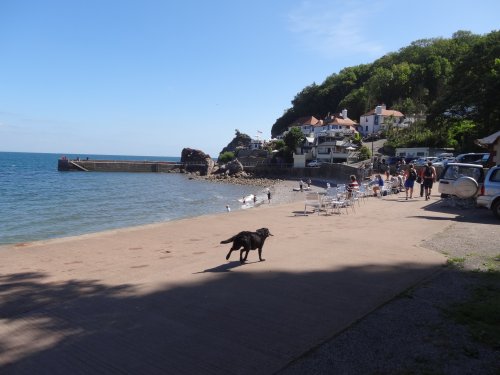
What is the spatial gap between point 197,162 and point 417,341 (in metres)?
94.3

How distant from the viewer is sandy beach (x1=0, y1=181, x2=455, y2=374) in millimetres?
4020

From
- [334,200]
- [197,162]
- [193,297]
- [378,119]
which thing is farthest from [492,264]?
[197,162]

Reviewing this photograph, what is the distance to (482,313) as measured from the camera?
4.66m

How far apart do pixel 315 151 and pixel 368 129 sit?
19522 millimetres

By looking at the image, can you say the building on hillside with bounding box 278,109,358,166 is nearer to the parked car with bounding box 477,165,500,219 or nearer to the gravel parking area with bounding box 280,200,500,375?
the parked car with bounding box 477,165,500,219

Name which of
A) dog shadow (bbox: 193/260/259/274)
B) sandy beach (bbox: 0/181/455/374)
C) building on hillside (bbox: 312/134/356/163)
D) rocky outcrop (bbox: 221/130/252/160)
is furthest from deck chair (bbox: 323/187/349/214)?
rocky outcrop (bbox: 221/130/252/160)

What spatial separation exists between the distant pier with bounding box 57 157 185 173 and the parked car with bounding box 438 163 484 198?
8769cm

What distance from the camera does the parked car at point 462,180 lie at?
14703 millimetres

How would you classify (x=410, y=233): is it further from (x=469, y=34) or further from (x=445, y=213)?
(x=469, y=34)

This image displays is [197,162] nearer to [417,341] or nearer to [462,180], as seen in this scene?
[462,180]

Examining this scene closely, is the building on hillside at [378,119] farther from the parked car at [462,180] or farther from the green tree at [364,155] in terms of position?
the parked car at [462,180]

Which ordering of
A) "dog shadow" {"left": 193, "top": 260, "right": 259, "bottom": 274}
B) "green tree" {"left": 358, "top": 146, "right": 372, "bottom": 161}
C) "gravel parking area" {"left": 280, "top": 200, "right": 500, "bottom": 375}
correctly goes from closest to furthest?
"gravel parking area" {"left": 280, "top": 200, "right": 500, "bottom": 375} → "dog shadow" {"left": 193, "top": 260, "right": 259, "bottom": 274} → "green tree" {"left": 358, "top": 146, "right": 372, "bottom": 161}

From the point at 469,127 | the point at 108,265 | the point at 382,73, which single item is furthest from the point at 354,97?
the point at 108,265

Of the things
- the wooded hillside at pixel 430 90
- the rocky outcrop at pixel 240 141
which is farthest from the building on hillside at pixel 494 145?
the rocky outcrop at pixel 240 141
